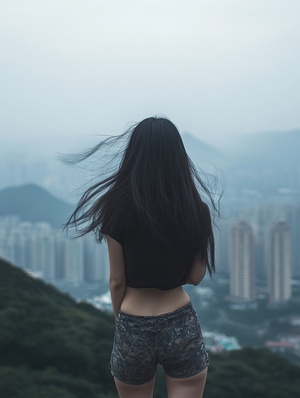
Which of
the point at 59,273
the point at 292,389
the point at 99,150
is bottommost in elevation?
the point at 59,273

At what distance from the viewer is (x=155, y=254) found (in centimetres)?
146

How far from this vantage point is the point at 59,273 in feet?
41.0

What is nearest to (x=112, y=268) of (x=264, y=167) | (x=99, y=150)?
(x=99, y=150)

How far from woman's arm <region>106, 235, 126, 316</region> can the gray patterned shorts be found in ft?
0.14

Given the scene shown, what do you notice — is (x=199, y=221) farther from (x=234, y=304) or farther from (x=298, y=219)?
(x=298, y=219)

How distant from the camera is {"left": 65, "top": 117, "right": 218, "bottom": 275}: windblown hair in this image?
4.78 ft

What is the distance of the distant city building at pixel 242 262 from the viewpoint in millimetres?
13938

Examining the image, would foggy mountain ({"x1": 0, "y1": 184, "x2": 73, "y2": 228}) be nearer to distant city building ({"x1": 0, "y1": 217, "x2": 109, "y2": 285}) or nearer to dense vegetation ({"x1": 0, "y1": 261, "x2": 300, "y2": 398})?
distant city building ({"x1": 0, "y1": 217, "x2": 109, "y2": 285})

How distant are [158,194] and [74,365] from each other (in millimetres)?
2302

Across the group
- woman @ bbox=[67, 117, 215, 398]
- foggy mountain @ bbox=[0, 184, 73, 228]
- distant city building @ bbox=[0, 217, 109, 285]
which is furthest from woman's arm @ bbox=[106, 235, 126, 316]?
foggy mountain @ bbox=[0, 184, 73, 228]

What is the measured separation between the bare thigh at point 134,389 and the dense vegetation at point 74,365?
166cm

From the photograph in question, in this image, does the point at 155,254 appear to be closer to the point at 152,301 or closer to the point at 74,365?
the point at 152,301

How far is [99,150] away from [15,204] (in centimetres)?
1337

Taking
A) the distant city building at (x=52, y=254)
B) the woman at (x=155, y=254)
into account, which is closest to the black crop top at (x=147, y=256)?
the woman at (x=155, y=254)
